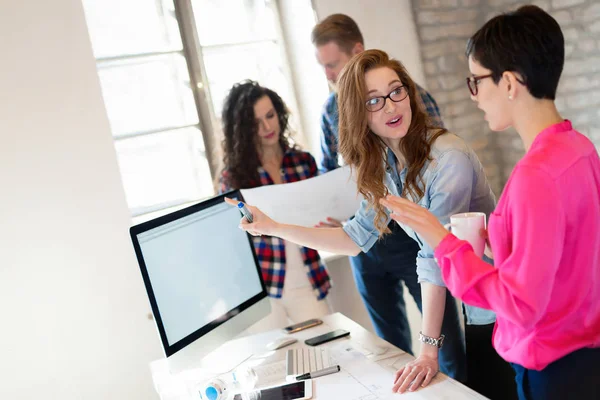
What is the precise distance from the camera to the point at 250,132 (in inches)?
98.2

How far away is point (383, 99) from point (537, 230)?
2.35 feet

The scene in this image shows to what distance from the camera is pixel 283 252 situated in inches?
97.1

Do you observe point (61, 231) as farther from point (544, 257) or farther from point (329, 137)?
point (544, 257)

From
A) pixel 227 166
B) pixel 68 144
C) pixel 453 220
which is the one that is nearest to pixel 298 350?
pixel 453 220

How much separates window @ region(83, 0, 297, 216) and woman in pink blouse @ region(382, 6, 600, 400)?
2040mm

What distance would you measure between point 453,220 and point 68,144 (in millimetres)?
1754

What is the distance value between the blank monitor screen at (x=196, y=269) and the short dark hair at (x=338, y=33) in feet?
3.18

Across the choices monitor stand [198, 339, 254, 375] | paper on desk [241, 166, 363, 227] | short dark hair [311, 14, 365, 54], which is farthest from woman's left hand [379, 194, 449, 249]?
short dark hair [311, 14, 365, 54]

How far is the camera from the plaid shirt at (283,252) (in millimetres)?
2461

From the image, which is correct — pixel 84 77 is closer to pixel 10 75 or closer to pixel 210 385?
pixel 10 75

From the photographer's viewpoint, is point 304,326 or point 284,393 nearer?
point 284,393

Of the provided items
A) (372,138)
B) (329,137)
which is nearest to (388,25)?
(329,137)

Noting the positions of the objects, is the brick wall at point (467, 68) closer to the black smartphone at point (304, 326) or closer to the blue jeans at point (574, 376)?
the black smartphone at point (304, 326)

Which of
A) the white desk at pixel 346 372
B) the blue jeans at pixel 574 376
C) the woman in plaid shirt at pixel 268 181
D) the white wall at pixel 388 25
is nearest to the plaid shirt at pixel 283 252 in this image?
the woman in plaid shirt at pixel 268 181
